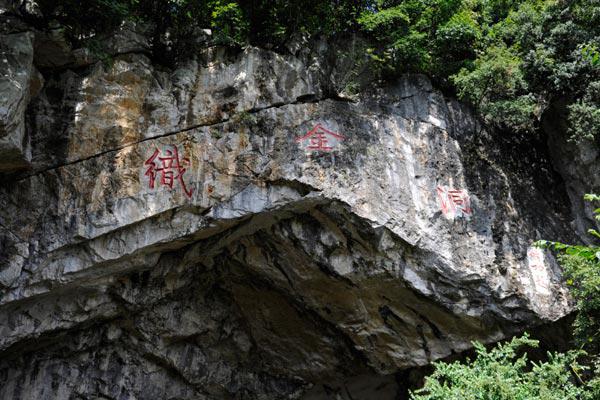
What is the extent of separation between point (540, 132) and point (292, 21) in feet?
12.7

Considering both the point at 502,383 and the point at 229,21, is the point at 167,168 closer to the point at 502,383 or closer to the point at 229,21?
the point at 229,21

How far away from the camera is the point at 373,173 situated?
274 inches

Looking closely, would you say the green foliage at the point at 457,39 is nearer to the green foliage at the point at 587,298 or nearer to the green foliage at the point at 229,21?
the green foliage at the point at 229,21

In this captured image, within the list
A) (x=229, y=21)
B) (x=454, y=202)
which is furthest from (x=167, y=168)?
(x=454, y=202)

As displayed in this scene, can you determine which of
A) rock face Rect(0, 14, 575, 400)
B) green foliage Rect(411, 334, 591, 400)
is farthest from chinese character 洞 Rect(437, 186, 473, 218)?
green foliage Rect(411, 334, 591, 400)

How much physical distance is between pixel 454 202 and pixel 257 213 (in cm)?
247

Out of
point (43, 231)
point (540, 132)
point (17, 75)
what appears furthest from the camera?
point (540, 132)

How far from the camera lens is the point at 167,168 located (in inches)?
268

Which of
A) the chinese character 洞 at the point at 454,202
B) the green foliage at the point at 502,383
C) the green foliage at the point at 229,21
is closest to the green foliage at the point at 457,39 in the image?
the green foliage at the point at 229,21

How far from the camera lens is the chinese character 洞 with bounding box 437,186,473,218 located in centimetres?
707

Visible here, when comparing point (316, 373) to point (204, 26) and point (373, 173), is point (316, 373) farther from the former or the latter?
point (204, 26)

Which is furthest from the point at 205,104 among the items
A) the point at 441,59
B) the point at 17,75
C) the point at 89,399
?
the point at 89,399

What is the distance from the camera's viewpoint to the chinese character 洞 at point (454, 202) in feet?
23.2

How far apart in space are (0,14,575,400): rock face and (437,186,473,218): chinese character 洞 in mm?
28
